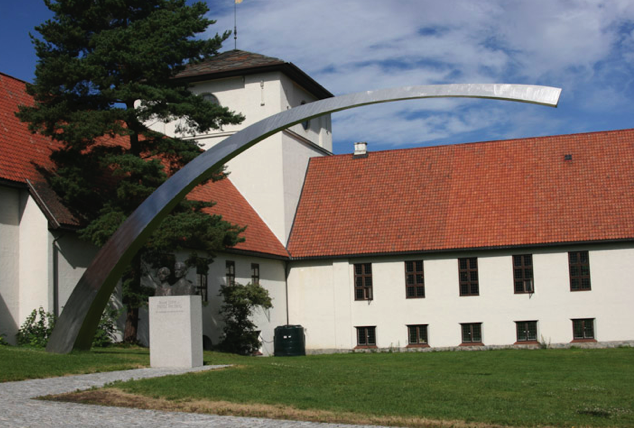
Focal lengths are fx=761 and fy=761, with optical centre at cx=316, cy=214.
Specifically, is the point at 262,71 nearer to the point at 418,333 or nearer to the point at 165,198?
the point at 418,333

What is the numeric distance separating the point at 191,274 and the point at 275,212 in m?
8.12

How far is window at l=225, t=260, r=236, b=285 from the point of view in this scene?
30062 millimetres

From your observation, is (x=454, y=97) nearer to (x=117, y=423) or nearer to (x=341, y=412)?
(x=341, y=412)

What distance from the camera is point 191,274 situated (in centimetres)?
2777

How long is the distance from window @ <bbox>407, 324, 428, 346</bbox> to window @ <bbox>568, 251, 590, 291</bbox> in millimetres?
6334

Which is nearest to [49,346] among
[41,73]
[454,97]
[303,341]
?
[41,73]

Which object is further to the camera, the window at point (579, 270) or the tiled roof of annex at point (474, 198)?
the tiled roof of annex at point (474, 198)

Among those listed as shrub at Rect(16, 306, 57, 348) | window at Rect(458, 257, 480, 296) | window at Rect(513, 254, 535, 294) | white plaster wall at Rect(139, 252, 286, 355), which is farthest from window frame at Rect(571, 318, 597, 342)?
shrub at Rect(16, 306, 57, 348)

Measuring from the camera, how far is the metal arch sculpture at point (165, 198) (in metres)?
14.0

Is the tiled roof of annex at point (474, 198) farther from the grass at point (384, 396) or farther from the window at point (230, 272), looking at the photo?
the grass at point (384, 396)

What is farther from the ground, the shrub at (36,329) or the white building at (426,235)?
the white building at (426,235)

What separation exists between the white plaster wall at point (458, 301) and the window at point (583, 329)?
232 mm

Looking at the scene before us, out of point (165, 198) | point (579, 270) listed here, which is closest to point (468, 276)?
point (579, 270)

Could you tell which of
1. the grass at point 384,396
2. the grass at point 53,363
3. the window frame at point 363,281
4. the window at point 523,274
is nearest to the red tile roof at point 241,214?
the window frame at point 363,281
